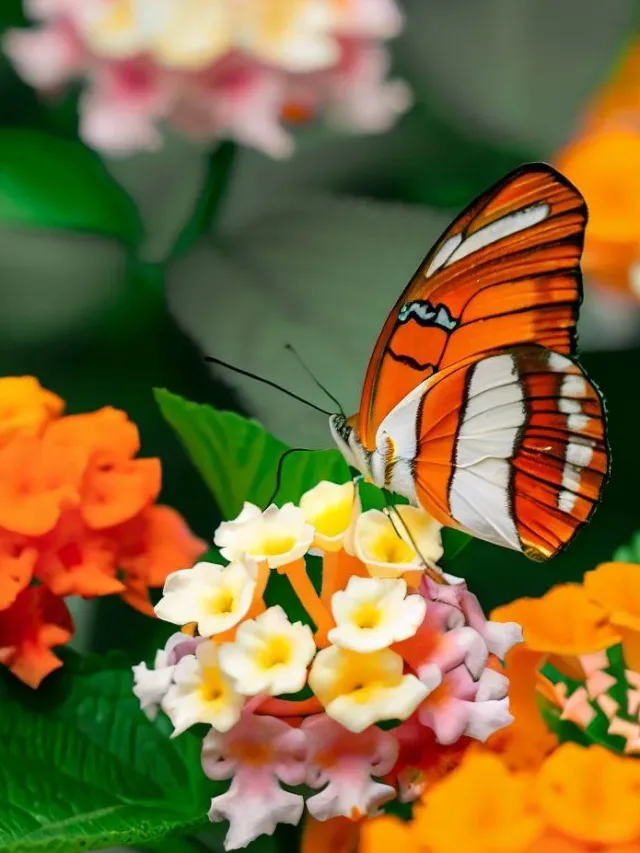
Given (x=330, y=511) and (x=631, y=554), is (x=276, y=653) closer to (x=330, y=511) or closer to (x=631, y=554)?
(x=330, y=511)

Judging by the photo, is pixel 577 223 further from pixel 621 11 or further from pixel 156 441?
pixel 621 11

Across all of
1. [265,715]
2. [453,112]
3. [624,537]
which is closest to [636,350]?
[624,537]

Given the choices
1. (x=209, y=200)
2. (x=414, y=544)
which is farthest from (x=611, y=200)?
(x=414, y=544)

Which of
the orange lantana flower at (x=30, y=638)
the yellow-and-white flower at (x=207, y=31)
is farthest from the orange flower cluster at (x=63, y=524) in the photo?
the yellow-and-white flower at (x=207, y=31)

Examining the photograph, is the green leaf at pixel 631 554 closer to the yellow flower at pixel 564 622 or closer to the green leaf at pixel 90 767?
the yellow flower at pixel 564 622

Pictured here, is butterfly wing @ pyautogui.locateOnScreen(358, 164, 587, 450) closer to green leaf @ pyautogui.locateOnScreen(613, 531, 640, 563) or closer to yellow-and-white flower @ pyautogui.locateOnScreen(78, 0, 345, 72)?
green leaf @ pyautogui.locateOnScreen(613, 531, 640, 563)

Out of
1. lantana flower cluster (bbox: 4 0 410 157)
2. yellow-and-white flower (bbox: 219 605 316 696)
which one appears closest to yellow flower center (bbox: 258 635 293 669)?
yellow-and-white flower (bbox: 219 605 316 696)

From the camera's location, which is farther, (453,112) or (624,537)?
(453,112)
